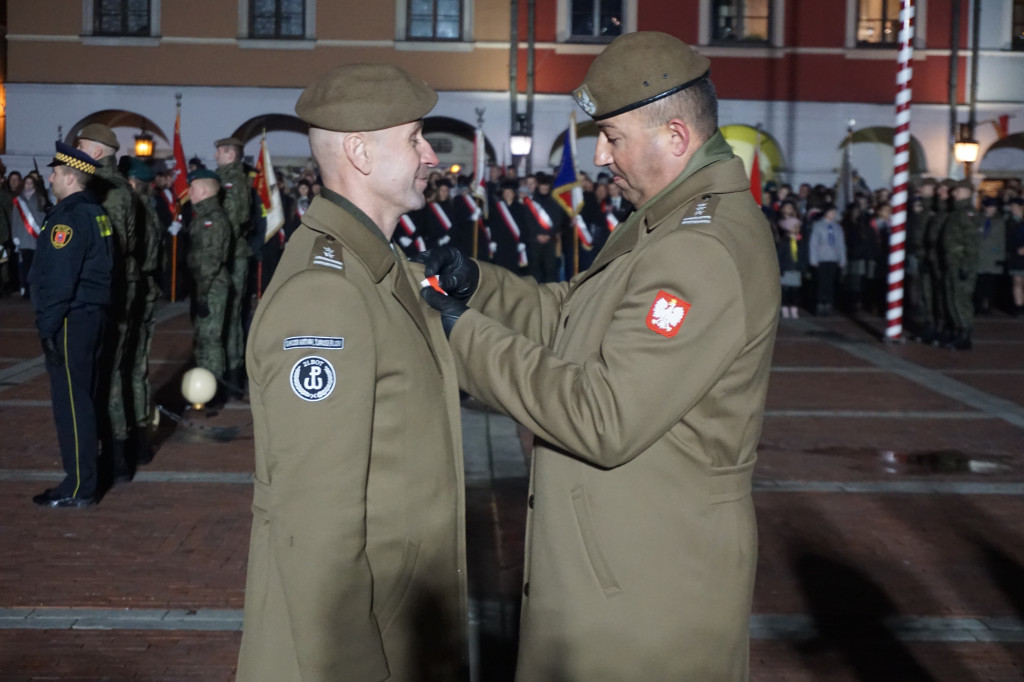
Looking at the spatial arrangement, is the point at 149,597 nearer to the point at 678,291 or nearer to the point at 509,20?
the point at 678,291

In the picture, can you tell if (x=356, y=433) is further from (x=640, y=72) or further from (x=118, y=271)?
(x=118, y=271)

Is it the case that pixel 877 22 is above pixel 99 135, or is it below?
above

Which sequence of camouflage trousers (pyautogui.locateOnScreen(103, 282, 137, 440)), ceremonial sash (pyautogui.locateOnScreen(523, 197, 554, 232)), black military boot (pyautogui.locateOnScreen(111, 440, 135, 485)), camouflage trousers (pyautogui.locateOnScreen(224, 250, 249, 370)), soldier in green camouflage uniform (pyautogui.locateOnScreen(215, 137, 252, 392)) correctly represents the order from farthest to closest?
ceremonial sash (pyautogui.locateOnScreen(523, 197, 554, 232)), camouflage trousers (pyautogui.locateOnScreen(224, 250, 249, 370)), soldier in green camouflage uniform (pyautogui.locateOnScreen(215, 137, 252, 392)), black military boot (pyautogui.locateOnScreen(111, 440, 135, 485)), camouflage trousers (pyautogui.locateOnScreen(103, 282, 137, 440))

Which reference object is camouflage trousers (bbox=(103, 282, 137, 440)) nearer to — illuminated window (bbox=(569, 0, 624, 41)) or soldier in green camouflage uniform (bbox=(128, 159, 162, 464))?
soldier in green camouflage uniform (bbox=(128, 159, 162, 464))

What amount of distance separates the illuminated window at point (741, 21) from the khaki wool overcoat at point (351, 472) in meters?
26.4

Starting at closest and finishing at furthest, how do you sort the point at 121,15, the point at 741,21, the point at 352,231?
the point at 352,231
the point at 121,15
the point at 741,21

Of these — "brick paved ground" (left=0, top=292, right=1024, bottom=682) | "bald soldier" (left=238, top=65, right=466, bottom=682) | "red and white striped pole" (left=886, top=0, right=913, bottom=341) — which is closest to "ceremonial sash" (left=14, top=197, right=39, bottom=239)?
"brick paved ground" (left=0, top=292, right=1024, bottom=682)

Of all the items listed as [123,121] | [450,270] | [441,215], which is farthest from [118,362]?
[123,121]

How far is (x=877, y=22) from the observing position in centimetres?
2794

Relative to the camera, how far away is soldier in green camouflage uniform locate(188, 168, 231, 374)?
33.6 ft

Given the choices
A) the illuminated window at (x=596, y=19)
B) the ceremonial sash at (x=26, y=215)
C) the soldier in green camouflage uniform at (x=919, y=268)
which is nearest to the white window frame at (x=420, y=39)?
the illuminated window at (x=596, y=19)

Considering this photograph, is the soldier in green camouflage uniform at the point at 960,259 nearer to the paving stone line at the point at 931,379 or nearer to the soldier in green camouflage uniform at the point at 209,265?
the paving stone line at the point at 931,379

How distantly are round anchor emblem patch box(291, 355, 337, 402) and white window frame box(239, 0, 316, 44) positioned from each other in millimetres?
25646

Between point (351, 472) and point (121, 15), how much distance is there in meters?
27.2
